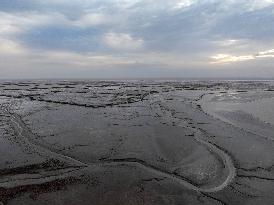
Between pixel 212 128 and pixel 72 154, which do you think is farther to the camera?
pixel 212 128

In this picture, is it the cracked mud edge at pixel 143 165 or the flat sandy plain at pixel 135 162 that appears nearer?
the flat sandy plain at pixel 135 162

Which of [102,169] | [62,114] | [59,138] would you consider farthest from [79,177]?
[62,114]

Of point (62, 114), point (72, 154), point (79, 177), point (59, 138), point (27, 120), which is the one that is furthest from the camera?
point (62, 114)

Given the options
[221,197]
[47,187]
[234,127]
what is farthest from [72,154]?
[234,127]

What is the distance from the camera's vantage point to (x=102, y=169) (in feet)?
43.9

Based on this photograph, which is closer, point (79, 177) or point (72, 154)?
point (79, 177)

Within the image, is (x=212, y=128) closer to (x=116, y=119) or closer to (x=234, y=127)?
(x=234, y=127)

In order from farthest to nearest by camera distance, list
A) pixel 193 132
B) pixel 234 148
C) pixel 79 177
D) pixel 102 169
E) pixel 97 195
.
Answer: pixel 193 132 → pixel 234 148 → pixel 102 169 → pixel 79 177 → pixel 97 195

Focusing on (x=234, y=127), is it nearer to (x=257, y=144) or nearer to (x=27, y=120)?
(x=257, y=144)

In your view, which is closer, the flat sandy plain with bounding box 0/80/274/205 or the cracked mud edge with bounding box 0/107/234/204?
the flat sandy plain with bounding box 0/80/274/205

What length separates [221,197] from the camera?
1083 cm

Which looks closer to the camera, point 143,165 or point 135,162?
point 143,165

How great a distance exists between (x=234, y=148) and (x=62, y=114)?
1779cm

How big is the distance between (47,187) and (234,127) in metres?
16.6
